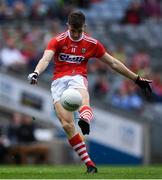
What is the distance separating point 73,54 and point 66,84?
0.47 m

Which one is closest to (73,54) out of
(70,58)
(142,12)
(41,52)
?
(70,58)

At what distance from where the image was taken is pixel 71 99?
13.6m

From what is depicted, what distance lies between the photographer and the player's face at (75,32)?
14.0m

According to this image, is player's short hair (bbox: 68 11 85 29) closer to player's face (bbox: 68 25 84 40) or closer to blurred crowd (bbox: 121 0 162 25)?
player's face (bbox: 68 25 84 40)

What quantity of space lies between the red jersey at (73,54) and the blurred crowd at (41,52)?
11297mm

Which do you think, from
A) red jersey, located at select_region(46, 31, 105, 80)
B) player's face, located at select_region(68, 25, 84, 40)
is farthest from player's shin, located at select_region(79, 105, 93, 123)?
player's face, located at select_region(68, 25, 84, 40)

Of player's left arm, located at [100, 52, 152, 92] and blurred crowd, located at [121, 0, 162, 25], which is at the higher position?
blurred crowd, located at [121, 0, 162, 25]

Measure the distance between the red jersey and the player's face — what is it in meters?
0.08

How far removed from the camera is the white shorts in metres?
14.2

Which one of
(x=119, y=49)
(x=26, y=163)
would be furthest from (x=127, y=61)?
(x=26, y=163)

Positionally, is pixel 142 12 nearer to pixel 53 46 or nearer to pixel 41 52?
pixel 41 52

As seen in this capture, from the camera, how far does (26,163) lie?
973 inches

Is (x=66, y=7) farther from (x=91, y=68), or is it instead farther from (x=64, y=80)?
(x=64, y=80)

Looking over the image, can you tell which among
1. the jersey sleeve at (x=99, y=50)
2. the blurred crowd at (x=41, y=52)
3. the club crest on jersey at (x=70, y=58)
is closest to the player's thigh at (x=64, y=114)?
the club crest on jersey at (x=70, y=58)
